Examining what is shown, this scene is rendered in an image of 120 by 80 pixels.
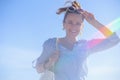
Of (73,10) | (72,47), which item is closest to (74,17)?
(73,10)

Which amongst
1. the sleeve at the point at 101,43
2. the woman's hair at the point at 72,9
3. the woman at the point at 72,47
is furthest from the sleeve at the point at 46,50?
the sleeve at the point at 101,43

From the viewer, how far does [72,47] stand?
730 centimetres

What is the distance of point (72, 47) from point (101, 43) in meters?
0.77

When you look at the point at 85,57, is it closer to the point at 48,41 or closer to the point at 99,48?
the point at 99,48

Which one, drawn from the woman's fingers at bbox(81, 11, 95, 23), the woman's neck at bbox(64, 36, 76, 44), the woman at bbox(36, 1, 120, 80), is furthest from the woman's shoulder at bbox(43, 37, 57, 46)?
the woman's fingers at bbox(81, 11, 95, 23)

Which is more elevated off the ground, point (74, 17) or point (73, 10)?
point (73, 10)

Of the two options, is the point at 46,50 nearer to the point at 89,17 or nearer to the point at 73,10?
the point at 73,10

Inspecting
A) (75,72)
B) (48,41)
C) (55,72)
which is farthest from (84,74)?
(48,41)

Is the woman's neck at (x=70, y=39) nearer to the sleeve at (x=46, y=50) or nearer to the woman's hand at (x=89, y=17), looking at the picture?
the sleeve at (x=46, y=50)

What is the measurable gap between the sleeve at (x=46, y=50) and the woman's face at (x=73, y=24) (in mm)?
473

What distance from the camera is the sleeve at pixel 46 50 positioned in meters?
6.85

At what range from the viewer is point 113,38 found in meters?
7.57

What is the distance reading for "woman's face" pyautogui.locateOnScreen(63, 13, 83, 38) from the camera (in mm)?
7145

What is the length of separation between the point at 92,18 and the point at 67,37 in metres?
0.91
